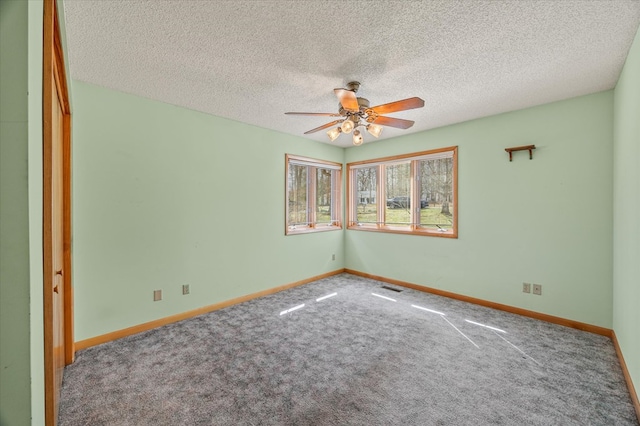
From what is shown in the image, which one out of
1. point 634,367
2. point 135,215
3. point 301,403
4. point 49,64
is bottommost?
point 301,403

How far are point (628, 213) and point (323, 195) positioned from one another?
3889 millimetres

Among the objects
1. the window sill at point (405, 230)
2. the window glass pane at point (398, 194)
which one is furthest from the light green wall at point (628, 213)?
the window glass pane at point (398, 194)

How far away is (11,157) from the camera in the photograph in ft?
2.05

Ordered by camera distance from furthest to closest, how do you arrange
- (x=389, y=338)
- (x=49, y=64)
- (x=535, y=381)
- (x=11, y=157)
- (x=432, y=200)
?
(x=432, y=200) → (x=389, y=338) → (x=535, y=381) → (x=49, y=64) → (x=11, y=157)

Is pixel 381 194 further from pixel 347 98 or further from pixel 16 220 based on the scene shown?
pixel 16 220

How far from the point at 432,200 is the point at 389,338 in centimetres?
237

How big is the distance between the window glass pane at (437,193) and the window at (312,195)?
1601 mm

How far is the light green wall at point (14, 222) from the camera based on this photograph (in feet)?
2.01

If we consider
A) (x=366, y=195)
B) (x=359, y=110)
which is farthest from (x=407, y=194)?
(x=359, y=110)

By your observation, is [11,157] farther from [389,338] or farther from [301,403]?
[389,338]

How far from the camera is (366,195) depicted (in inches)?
208

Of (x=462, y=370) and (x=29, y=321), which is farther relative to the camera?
(x=462, y=370)

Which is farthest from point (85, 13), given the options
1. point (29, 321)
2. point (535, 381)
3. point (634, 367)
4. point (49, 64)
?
point (634, 367)

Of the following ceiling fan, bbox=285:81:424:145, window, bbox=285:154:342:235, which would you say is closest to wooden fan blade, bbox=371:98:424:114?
ceiling fan, bbox=285:81:424:145
